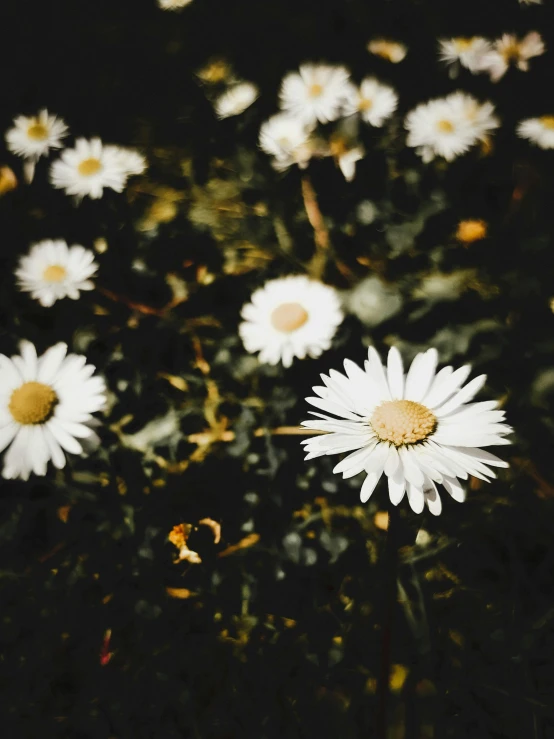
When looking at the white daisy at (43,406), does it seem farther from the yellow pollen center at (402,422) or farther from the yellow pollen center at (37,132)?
the yellow pollen center at (37,132)

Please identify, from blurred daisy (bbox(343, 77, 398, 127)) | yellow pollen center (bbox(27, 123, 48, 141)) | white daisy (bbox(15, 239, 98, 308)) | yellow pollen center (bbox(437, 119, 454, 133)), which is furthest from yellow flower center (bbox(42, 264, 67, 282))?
yellow pollen center (bbox(437, 119, 454, 133))

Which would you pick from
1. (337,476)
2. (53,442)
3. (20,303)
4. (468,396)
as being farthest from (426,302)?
(20,303)

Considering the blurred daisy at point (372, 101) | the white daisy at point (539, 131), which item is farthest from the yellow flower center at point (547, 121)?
the blurred daisy at point (372, 101)

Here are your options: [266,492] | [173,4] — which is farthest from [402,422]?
[173,4]

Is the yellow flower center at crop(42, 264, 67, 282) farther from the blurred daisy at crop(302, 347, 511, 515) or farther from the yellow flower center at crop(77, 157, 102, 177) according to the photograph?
the blurred daisy at crop(302, 347, 511, 515)

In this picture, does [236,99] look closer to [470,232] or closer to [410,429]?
[470,232]

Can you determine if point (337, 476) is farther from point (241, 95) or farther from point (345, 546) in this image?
point (241, 95)
